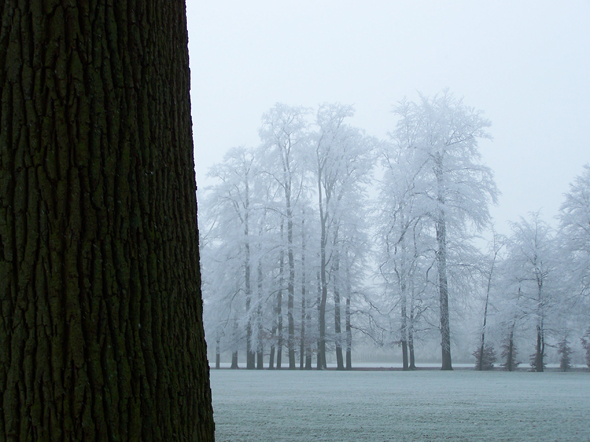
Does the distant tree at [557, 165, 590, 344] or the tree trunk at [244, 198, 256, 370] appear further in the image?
the tree trunk at [244, 198, 256, 370]

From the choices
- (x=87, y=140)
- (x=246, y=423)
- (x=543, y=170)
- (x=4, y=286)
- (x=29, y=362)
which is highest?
(x=543, y=170)

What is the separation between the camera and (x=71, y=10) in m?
1.58

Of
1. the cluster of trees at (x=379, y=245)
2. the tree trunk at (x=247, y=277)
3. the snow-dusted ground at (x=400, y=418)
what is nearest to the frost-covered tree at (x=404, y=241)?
the cluster of trees at (x=379, y=245)

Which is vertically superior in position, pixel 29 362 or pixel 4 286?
pixel 4 286

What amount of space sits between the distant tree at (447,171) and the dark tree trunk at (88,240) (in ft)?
70.0

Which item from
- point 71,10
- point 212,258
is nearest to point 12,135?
point 71,10

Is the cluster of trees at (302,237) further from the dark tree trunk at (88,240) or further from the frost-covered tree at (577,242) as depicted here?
the dark tree trunk at (88,240)

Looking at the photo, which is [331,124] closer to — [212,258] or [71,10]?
[212,258]

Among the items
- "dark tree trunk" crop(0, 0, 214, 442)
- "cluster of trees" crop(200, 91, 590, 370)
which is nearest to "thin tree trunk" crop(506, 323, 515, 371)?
"cluster of trees" crop(200, 91, 590, 370)

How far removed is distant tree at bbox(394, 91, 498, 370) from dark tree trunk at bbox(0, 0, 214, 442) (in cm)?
2135

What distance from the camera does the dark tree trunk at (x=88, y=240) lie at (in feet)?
4.85

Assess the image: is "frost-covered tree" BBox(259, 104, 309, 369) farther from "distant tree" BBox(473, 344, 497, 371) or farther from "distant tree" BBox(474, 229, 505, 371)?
"distant tree" BBox(473, 344, 497, 371)

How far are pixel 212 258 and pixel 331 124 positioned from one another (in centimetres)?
898

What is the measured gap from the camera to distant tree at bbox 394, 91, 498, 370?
22.6 metres
